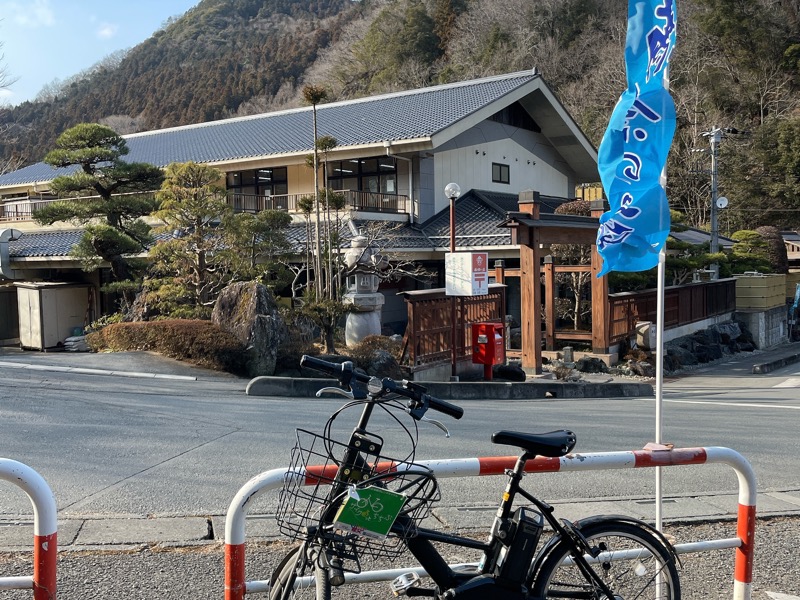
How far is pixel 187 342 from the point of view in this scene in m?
13.0

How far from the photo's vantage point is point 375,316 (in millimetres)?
15328

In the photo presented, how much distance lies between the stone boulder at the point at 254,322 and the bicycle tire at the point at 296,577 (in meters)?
9.72

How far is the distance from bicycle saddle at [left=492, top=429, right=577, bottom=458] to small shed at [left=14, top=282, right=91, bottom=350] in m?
18.1

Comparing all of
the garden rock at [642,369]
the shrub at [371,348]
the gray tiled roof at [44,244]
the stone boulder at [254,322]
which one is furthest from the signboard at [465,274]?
the gray tiled roof at [44,244]

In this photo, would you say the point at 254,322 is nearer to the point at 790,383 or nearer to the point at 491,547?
the point at 491,547

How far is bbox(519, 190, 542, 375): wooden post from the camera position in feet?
51.1

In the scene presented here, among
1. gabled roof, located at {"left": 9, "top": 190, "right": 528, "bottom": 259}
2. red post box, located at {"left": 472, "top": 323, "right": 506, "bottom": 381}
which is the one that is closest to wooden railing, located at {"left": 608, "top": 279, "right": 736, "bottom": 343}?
gabled roof, located at {"left": 9, "top": 190, "right": 528, "bottom": 259}

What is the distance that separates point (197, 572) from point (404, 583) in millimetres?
1871

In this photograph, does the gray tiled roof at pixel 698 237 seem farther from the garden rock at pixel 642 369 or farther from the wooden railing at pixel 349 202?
the garden rock at pixel 642 369

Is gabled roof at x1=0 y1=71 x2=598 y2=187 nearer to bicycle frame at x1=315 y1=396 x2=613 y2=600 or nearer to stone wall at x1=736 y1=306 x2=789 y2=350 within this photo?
stone wall at x1=736 y1=306 x2=789 y2=350

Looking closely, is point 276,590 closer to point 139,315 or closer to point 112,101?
point 139,315

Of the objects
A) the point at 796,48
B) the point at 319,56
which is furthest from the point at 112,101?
the point at 796,48

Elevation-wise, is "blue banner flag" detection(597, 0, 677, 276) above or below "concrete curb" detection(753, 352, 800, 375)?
above

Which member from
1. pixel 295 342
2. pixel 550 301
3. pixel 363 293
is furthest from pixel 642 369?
pixel 295 342
